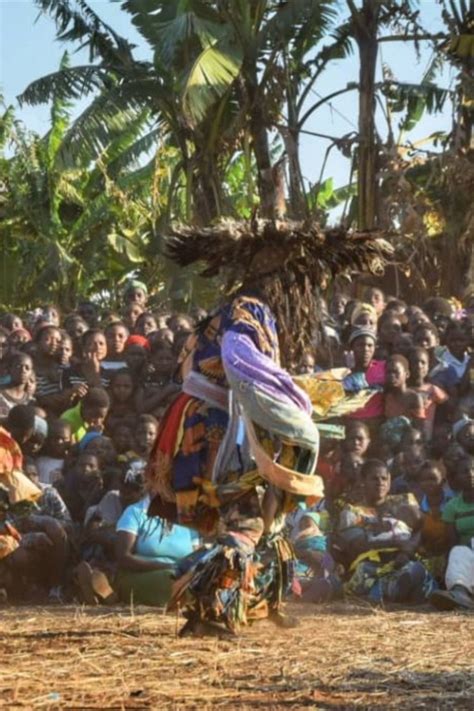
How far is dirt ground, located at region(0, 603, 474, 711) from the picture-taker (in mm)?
4328

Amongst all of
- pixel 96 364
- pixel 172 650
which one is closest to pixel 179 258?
pixel 172 650

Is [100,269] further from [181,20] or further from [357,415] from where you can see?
[357,415]

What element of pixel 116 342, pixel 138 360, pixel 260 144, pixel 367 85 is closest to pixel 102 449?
pixel 138 360

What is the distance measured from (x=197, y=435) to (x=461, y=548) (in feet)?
8.23

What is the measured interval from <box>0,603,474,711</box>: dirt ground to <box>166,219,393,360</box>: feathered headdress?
4.48 ft

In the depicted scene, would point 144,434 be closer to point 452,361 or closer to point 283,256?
point 452,361

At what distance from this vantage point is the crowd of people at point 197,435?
796cm

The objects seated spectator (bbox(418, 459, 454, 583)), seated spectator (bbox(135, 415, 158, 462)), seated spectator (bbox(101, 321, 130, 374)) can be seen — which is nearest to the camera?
seated spectator (bbox(418, 459, 454, 583))

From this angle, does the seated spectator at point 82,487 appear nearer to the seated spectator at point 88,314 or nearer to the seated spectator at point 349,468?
the seated spectator at point 349,468

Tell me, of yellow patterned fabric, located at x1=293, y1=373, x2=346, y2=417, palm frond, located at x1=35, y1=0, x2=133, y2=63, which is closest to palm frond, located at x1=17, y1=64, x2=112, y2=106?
palm frond, located at x1=35, y1=0, x2=133, y2=63

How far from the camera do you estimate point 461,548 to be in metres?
7.97

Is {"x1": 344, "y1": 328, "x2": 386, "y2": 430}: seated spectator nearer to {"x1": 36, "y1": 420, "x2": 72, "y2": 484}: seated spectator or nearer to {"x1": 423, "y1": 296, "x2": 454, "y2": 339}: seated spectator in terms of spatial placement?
{"x1": 423, "y1": 296, "x2": 454, "y2": 339}: seated spectator

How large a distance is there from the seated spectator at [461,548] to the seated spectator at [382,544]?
213mm

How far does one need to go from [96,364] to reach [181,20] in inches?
264
